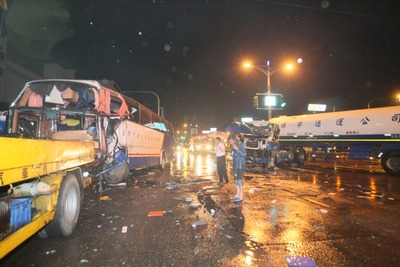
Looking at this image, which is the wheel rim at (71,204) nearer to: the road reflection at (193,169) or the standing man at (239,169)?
the standing man at (239,169)

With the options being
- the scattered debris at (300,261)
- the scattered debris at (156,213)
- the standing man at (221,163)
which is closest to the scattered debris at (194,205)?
the scattered debris at (156,213)

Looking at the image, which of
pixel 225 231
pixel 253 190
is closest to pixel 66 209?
pixel 225 231

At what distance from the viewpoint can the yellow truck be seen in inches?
126

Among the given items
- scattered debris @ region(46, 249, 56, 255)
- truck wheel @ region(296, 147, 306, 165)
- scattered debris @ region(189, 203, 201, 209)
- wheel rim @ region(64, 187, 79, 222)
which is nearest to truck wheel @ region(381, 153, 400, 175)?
truck wheel @ region(296, 147, 306, 165)

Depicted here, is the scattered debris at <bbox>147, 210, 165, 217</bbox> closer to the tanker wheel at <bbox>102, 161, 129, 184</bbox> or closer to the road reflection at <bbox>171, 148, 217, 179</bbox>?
the tanker wheel at <bbox>102, 161, 129, 184</bbox>

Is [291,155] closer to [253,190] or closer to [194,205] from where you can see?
[253,190]

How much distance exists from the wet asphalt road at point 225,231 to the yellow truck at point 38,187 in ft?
1.66

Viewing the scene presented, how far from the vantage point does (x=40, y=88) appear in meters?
8.03

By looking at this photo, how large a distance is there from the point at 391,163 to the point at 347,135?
336cm

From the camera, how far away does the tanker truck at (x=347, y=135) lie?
51.4ft

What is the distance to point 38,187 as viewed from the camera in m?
4.07

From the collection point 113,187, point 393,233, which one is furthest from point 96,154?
point 393,233

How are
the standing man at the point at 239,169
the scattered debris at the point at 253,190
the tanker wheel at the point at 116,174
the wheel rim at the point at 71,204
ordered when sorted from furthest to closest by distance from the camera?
the tanker wheel at the point at 116,174, the scattered debris at the point at 253,190, the standing man at the point at 239,169, the wheel rim at the point at 71,204

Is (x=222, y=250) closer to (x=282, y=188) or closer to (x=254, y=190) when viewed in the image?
(x=254, y=190)
